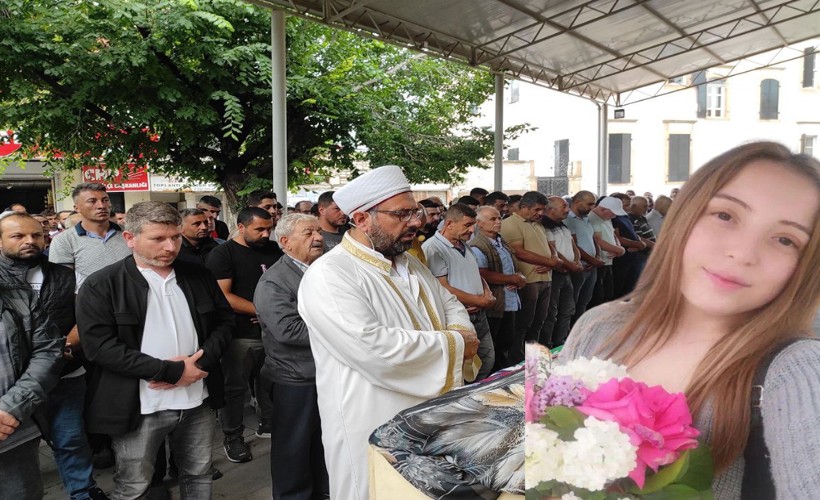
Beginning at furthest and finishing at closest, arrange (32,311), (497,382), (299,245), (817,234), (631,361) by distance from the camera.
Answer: (299,245) < (32,311) < (497,382) < (631,361) < (817,234)

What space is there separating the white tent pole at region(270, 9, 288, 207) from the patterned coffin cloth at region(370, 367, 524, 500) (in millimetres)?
5428

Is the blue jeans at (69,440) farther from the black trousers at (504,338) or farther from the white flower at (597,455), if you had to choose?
the black trousers at (504,338)

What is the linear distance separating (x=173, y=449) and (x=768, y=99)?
9.47ft

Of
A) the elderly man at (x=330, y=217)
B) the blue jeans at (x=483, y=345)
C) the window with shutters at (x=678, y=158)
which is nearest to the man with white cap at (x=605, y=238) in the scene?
the blue jeans at (x=483, y=345)

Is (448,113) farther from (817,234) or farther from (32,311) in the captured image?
(817,234)

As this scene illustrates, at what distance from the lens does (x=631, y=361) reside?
33.3 inches

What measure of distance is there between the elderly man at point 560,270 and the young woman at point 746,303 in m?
5.42

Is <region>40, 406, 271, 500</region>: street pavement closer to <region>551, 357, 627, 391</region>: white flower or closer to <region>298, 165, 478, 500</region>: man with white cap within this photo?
<region>298, 165, 478, 500</region>: man with white cap

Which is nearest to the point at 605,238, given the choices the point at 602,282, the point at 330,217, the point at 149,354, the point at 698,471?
the point at 602,282

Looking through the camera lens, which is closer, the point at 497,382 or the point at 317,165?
the point at 497,382

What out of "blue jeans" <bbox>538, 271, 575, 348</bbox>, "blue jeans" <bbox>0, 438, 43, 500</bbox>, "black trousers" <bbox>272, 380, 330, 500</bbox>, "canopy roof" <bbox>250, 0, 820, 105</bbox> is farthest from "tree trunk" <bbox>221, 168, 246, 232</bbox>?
"blue jeans" <bbox>0, 438, 43, 500</bbox>

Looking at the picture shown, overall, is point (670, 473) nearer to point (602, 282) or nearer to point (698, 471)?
point (698, 471)

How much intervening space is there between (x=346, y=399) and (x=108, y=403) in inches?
44.8

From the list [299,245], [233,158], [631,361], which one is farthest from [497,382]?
[233,158]
